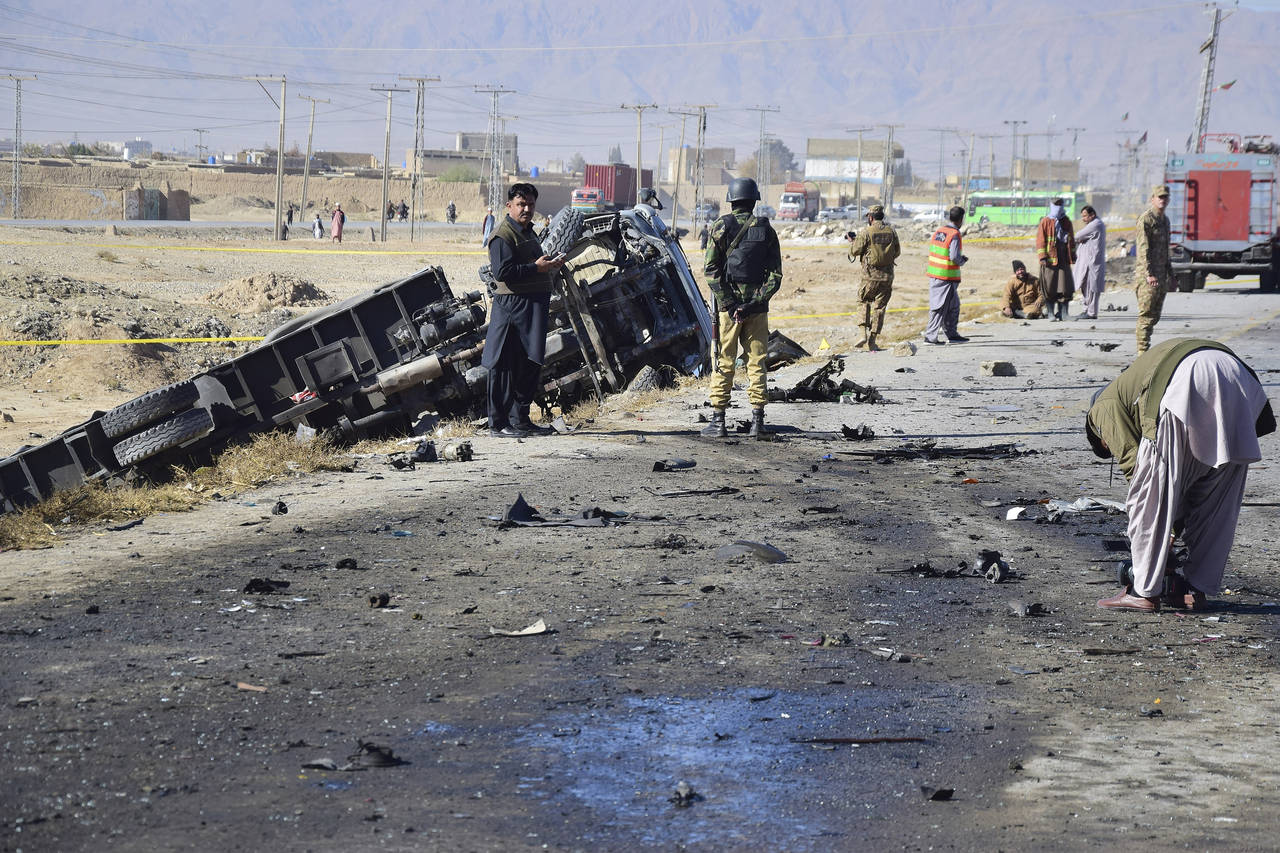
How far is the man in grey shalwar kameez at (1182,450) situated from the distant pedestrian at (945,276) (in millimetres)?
12027

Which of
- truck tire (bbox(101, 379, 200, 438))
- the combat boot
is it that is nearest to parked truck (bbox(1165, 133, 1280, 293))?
the combat boot

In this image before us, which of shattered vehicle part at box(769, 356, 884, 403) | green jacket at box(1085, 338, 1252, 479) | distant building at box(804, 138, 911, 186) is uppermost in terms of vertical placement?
distant building at box(804, 138, 911, 186)

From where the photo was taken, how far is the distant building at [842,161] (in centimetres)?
17075

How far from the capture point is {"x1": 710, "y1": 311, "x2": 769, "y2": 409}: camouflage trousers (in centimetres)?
1134

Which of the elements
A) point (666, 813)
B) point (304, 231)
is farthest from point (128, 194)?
point (666, 813)

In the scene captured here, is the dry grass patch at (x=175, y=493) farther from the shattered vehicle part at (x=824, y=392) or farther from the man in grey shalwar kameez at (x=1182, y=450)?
the man in grey shalwar kameez at (x=1182, y=450)

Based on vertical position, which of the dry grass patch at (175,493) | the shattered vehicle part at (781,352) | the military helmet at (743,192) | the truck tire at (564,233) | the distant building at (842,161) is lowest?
the dry grass patch at (175,493)

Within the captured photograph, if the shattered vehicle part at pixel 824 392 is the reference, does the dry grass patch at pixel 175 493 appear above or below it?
below

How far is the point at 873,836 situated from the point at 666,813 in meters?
0.66

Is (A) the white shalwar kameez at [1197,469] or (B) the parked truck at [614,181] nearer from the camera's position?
(A) the white shalwar kameez at [1197,469]

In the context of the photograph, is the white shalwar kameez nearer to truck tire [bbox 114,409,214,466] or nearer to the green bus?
truck tire [bbox 114,409,214,466]

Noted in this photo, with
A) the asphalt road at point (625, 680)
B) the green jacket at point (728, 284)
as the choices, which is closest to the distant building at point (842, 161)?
the green jacket at point (728, 284)

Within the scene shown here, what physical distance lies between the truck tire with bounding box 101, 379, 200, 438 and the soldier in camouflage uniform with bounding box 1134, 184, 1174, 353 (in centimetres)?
1051

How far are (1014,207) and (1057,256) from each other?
71.9 m
